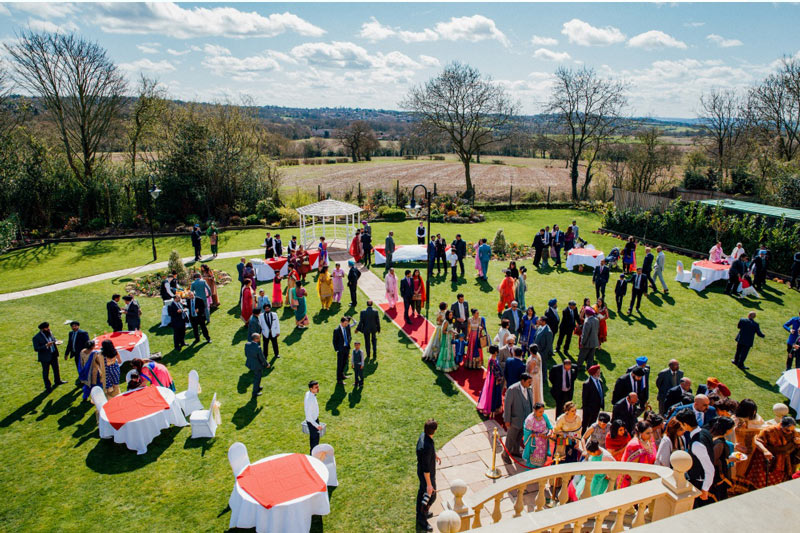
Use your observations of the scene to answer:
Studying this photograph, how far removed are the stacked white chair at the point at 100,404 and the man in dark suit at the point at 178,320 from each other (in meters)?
2.99

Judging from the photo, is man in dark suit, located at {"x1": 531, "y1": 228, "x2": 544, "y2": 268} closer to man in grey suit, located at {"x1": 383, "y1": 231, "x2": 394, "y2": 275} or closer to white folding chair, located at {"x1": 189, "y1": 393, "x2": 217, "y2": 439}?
man in grey suit, located at {"x1": 383, "y1": 231, "x2": 394, "y2": 275}

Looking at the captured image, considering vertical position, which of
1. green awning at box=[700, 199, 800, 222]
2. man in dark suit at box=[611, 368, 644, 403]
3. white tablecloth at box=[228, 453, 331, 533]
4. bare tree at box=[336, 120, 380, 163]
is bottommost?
white tablecloth at box=[228, 453, 331, 533]

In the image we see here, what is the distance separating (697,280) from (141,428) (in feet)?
57.1

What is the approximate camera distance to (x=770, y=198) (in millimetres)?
25250

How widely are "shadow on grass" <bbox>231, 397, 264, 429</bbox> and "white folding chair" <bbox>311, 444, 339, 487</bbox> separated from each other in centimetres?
241

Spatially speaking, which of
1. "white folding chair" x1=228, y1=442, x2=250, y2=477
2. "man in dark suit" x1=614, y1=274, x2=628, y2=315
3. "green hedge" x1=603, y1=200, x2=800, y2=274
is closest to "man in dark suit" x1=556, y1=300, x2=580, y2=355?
"man in dark suit" x1=614, y1=274, x2=628, y2=315

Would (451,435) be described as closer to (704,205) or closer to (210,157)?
(704,205)

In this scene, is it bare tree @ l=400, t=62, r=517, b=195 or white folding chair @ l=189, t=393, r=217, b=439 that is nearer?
white folding chair @ l=189, t=393, r=217, b=439

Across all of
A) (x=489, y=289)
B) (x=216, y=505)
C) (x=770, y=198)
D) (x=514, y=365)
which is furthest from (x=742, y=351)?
(x=770, y=198)

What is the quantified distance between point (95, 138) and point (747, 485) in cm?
3273

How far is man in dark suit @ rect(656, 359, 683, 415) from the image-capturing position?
8.48 meters

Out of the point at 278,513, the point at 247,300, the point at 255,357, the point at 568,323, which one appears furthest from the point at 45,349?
the point at 568,323

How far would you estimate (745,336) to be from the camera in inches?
424

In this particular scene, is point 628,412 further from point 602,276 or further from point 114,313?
point 114,313
